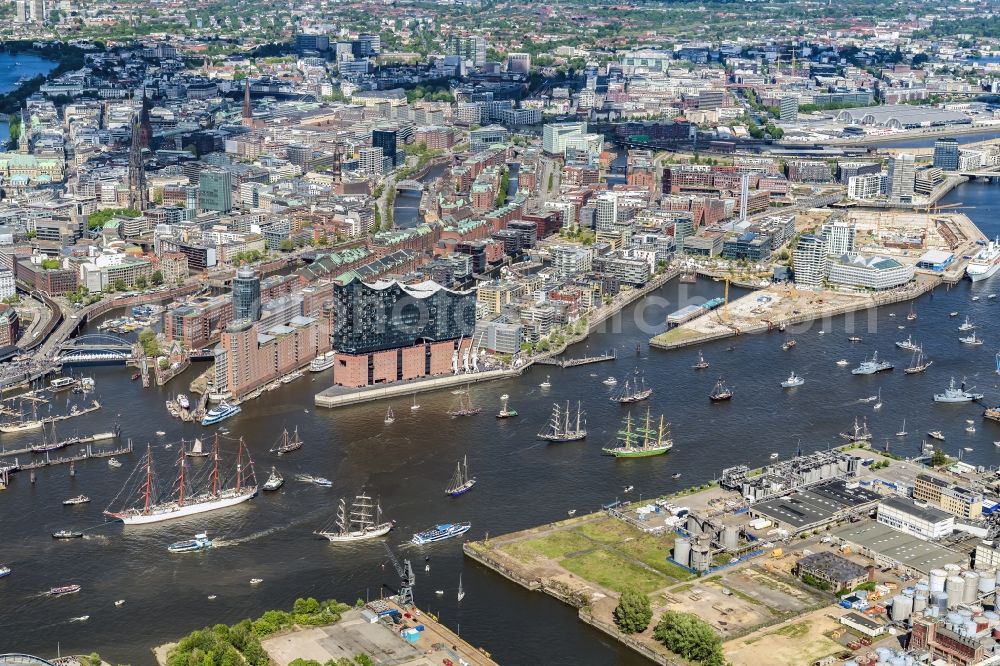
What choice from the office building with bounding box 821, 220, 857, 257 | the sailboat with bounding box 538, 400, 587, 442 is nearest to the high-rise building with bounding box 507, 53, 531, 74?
the office building with bounding box 821, 220, 857, 257

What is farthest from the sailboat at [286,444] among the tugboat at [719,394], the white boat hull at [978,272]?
the white boat hull at [978,272]

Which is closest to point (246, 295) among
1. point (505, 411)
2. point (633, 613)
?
point (505, 411)

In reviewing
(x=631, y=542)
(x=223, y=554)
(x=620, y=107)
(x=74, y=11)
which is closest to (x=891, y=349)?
(x=631, y=542)

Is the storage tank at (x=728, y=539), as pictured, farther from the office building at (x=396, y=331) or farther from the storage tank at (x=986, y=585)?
the office building at (x=396, y=331)

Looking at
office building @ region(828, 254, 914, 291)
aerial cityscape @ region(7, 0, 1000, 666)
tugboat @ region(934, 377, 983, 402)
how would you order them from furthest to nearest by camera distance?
office building @ region(828, 254, 914, 291), tugboat @ region(934, 377, 983, 402), aerial cityscape @ region(7, 0, 1000, 666)

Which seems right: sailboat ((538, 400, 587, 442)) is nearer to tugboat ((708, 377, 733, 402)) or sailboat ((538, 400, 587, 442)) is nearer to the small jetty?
tugboat ((708, 377, 733, 402))

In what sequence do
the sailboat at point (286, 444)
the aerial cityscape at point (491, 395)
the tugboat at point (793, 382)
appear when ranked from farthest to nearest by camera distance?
the tugboat at point (793, 382), the sailboat at point (286, 444), the aerial cityscape at point (491, 395)
